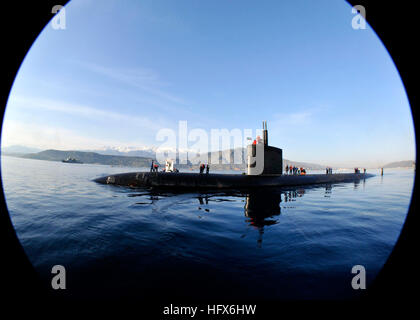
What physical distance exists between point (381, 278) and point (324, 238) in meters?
3.79

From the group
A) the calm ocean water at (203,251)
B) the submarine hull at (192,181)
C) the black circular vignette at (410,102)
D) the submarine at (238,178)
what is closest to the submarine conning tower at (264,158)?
the submarine at (238,178)

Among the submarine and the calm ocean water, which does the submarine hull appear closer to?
the submarine

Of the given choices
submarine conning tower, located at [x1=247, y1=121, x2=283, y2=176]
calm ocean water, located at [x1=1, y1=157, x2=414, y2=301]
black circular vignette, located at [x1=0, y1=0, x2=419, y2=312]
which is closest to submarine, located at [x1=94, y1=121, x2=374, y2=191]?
submarine conning tower, located at [x1=247, y1=121, x2=283, y2=176]

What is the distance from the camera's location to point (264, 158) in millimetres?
17609

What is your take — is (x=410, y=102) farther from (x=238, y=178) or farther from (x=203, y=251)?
(x=238, y=178)

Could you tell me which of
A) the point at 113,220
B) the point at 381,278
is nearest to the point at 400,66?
the point at 381,278

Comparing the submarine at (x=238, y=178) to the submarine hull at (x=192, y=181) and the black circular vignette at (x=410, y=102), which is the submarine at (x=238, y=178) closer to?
the submarine hull at (x=192, y=181)

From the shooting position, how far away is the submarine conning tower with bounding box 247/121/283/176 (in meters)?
17.0

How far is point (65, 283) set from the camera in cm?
331

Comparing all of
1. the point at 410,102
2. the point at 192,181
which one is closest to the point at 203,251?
the point at 410,102

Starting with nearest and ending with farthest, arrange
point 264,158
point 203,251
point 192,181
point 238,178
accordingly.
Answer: point 203,251 → point 264,158 → point 192,181 → point 238,178

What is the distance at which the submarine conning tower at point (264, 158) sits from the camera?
669 inches
